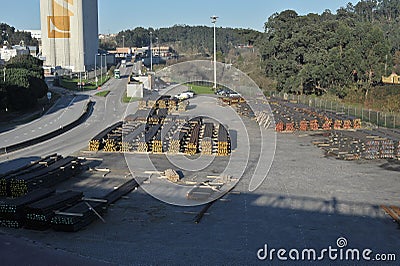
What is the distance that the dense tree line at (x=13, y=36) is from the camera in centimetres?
14600

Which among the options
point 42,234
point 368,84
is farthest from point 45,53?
point 42,234

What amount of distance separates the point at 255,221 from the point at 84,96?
42.6m

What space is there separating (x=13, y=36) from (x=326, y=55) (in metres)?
125

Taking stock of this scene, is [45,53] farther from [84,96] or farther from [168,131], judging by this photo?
[168,131]

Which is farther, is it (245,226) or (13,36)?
(13,36)

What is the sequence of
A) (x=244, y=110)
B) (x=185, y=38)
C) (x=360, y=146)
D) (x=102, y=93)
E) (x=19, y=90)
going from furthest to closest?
(x=185, y=38) → (x=102, y=93) → (x=244, y=110) → (x=19, y=90) → (x=360, y=146)

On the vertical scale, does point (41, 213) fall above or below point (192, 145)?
below

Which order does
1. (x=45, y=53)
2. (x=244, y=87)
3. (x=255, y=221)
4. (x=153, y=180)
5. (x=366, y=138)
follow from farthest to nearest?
1. (x=45, y=53)
2. (x=244, y=87)
3. (x=366, y=138)
4. (x=153, y=180)
5. (x=255, y=221)

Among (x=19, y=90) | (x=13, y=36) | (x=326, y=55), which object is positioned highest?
(x=13, y=36)

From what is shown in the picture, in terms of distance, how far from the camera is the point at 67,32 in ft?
302

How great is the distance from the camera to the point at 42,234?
13906 millimetres

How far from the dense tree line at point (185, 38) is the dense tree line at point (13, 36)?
85.5ft

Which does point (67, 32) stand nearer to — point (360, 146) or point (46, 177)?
point (360, 146)

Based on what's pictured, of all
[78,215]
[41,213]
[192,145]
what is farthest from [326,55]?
[41,213]
